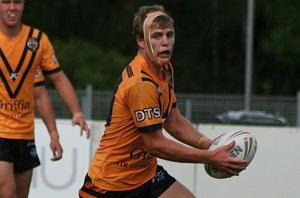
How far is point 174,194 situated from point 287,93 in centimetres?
2940

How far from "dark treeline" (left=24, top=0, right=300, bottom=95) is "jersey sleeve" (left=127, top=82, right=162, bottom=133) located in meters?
26.0

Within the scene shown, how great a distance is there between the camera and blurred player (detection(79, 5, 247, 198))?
6.23m

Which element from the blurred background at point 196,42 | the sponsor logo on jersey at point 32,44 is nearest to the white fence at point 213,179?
the sponsor logo on jersey at point 32,44

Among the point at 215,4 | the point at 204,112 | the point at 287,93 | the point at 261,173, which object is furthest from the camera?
the point at 215,4

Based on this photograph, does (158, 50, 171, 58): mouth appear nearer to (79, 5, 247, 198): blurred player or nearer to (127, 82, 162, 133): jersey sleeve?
(79, 5, 247, 198): blurred player

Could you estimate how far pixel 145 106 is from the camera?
6.21 meters

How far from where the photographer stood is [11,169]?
754cm

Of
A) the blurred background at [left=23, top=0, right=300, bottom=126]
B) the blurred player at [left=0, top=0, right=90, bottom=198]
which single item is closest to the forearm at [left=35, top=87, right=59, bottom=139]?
the blurred player at [left=0, top=0, right=90, bottom=198]

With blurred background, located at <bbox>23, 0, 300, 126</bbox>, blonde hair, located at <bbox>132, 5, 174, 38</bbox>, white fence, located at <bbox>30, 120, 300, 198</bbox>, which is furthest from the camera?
blurred background, located at <bbox>23, 0, 300, 126</bbox>

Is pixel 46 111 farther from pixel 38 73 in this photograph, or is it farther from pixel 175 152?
pixel 175 152

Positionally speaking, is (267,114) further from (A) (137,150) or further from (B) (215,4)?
(B) (215,4)

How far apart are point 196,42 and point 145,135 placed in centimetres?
3367

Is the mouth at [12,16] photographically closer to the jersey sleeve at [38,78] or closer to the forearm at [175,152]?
the jersey sleeve at [38,78]

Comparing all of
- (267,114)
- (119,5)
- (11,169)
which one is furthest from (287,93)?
(11,169)
